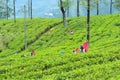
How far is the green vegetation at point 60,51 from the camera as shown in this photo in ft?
108

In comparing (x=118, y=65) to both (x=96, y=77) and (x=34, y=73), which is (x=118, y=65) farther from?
(x=34, y=73)

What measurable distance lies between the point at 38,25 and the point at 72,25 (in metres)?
14.9

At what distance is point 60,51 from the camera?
59.6 m

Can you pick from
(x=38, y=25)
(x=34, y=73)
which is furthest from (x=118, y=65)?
(x=38, y=25)

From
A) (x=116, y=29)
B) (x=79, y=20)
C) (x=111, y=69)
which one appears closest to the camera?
(x=111, y=69)

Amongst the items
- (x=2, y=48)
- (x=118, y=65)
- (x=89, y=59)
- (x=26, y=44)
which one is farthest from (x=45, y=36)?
(x=118, y=65)

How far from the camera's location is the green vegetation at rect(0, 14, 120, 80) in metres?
32.8

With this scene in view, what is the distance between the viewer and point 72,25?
88812 mm

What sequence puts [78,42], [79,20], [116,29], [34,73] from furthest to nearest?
[79,20] → [116,29] → [78,42] → [34,73]

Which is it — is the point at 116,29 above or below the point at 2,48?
above

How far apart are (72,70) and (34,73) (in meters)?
4.02

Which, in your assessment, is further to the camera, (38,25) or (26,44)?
(38,25)

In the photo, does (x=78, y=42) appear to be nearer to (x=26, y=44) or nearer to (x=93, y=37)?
(x=93, y=37)

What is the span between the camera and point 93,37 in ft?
239
